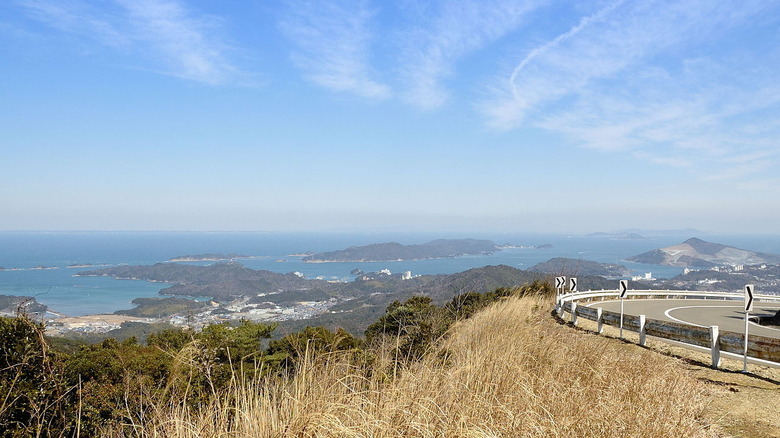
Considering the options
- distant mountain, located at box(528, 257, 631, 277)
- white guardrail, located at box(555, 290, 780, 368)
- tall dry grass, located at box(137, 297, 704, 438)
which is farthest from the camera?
distant mountain, located at box(528, 257, 631, 277)

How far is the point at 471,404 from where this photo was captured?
4199mm

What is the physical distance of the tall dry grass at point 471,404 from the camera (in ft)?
11.9

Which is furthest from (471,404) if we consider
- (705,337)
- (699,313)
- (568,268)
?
(568,268)

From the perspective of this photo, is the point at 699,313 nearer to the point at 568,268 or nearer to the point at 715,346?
the point at 568,268

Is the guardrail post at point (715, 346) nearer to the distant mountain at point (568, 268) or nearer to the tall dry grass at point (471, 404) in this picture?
the tall dry grass at point (471, 404)

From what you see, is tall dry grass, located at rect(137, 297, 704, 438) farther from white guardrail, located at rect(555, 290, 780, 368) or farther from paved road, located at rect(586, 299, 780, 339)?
paved road, located at rect(586, 299, 780, 339)

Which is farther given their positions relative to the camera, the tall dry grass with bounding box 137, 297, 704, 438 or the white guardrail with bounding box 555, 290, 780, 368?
the white guardrail with bounding box 555, 290, 780, 368

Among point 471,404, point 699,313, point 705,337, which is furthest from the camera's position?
point 699,313

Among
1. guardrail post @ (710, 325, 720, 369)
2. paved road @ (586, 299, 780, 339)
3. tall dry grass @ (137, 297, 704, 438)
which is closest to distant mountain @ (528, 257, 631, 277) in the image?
paved road @ (586, 299, 780, 339)

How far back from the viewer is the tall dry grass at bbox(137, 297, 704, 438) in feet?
11.9

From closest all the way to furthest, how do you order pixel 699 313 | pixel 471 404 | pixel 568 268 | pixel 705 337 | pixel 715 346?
pixel 471 404, pixel 715 346, pixel 705 337, pixel 699 313, pixel 568 268

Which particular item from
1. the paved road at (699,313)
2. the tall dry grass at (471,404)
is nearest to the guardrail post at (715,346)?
the tall dry grass at (471,404)

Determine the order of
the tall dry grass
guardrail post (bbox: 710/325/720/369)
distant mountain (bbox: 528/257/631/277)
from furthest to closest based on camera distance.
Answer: distant mountain (bbox: 528/257/631/277), guardrail post (bbox: 710/325/720/369), the tall dry grass

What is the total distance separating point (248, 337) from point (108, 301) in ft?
439
